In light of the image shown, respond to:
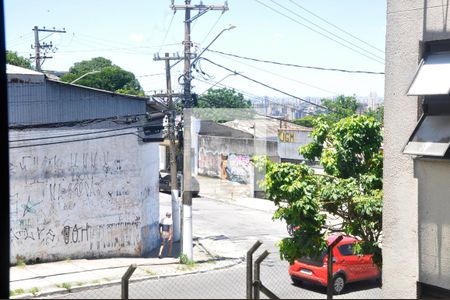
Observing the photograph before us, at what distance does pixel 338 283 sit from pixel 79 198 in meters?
7.21

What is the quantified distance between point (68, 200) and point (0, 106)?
12499mm

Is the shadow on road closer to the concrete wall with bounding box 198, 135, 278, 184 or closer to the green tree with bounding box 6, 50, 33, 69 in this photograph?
the concrete wall with bounding box 198, 135, 278, 184

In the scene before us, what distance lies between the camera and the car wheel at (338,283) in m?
12.5

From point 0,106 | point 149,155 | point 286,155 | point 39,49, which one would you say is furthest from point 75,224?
point 39,49

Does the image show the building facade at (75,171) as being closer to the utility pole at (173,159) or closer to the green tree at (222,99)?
the utility pole at (173,159)

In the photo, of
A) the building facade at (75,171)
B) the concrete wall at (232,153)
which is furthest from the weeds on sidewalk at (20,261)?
the concrete wall at (232,153)

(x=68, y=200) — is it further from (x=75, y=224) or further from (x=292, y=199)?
(x=292, y=199)

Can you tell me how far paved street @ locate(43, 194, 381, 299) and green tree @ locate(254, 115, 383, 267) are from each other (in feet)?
6.42

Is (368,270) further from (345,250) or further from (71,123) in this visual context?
(71,123)

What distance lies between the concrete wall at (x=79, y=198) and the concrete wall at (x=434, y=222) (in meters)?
10.7

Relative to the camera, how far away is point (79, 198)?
15.0 metres

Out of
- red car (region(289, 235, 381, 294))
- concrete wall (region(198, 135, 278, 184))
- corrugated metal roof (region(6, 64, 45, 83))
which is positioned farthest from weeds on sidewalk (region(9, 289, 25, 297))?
concrete wall (region(198, 135, 278, 184))

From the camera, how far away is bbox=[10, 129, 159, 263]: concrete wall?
1388 cm

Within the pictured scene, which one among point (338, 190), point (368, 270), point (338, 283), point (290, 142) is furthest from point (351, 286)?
point (290, 142)
